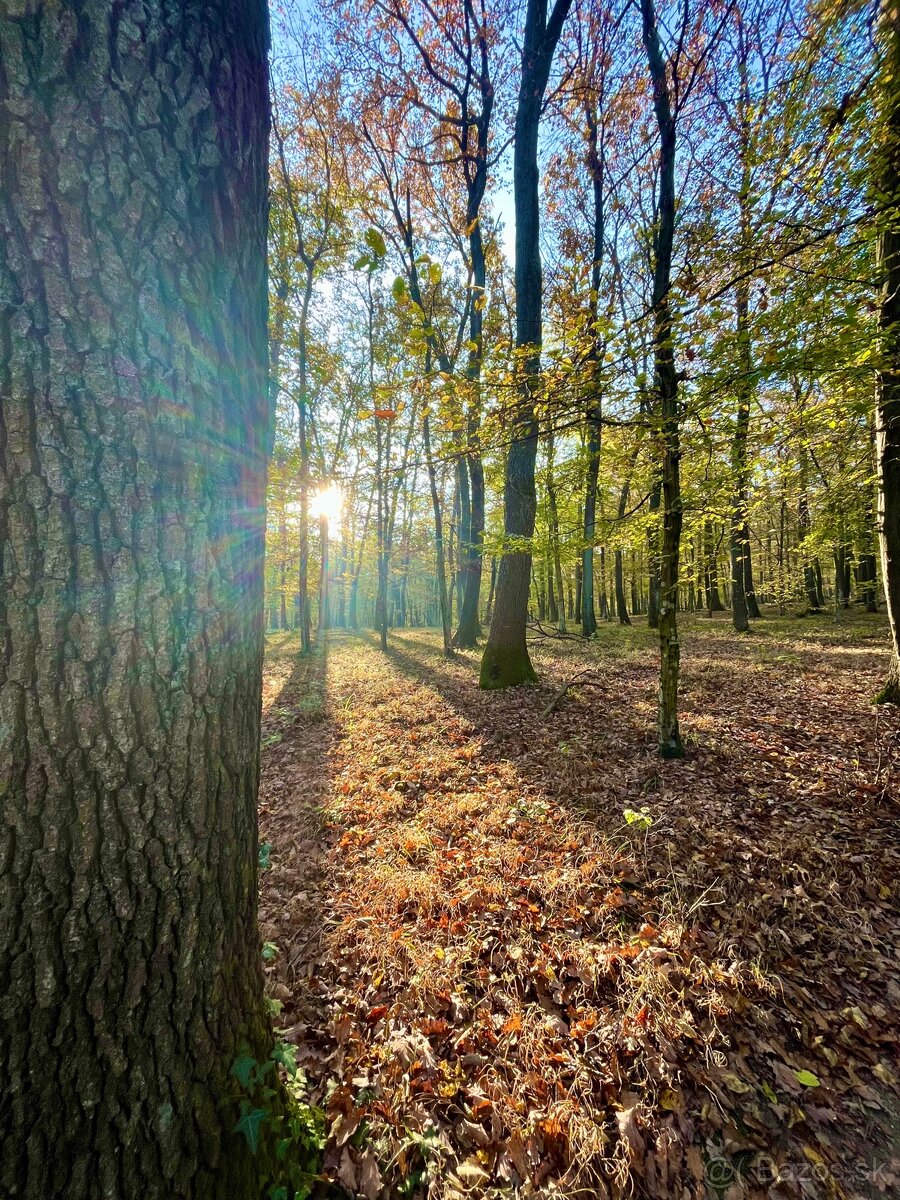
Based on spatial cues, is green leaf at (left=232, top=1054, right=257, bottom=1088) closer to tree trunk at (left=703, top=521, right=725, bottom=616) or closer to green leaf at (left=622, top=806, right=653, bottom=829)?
green leaf at (left=622, top=806, right=653, bottom=829)

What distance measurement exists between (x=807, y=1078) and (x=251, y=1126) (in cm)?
243

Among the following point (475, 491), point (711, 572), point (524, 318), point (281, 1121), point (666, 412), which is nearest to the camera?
point (281, 1121)

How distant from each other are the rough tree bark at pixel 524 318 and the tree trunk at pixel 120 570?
15.2 ft

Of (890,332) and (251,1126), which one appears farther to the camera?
(890,332)

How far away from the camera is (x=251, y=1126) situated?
1.44m

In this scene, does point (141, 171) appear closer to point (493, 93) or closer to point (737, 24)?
point (737, 24)

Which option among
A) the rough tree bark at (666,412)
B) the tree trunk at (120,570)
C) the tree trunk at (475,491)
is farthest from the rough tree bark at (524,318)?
the tree trunk at (120,570)

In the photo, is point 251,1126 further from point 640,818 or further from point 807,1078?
point 640,818

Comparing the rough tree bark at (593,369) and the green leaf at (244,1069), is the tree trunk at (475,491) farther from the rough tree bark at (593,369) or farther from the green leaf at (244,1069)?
the green leaf at (244,1069)

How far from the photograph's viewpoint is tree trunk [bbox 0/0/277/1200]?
1.05 metres

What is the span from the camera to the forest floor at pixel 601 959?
177cm

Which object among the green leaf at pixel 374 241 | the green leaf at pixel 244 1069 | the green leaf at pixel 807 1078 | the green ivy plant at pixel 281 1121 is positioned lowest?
the green leaf at pixel 807 1078

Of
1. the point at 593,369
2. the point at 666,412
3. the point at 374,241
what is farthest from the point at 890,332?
the point at 374,241

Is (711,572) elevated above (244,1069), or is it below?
above
